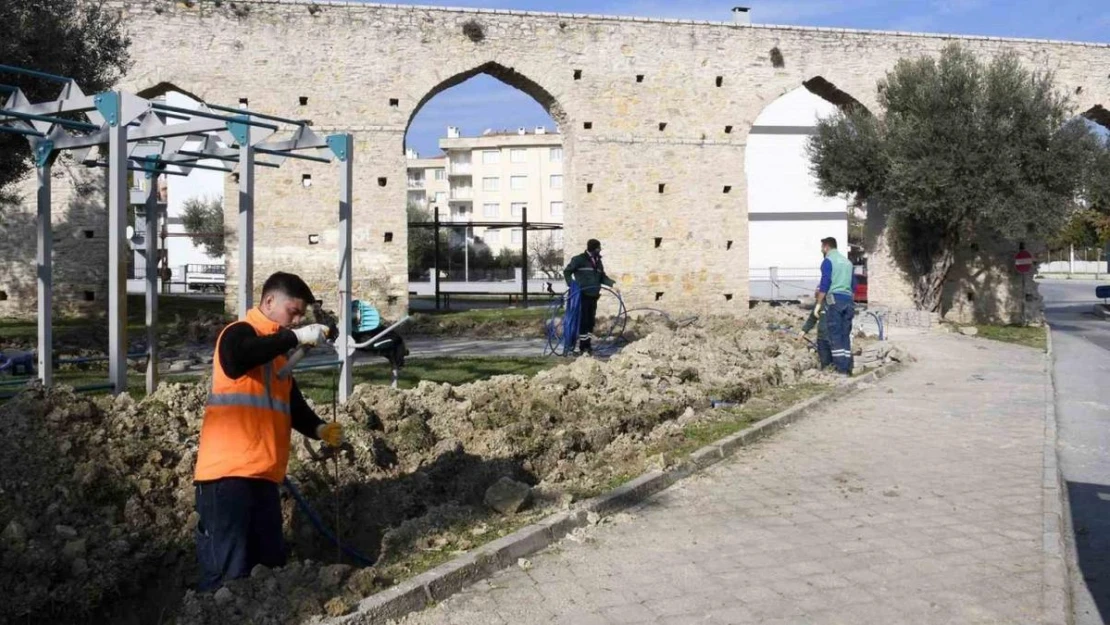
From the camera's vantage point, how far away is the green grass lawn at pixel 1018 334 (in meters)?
18.3

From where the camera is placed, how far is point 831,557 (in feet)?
16.4

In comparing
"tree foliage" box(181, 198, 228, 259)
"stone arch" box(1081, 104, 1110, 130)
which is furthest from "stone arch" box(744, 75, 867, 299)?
"tree foliage" box(181, 198, 228, 259)

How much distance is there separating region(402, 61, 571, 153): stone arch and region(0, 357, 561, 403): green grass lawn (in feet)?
27.5

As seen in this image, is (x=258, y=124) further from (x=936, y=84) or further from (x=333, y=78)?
(x=936, y=84)

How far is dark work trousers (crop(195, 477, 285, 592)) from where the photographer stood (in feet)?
13.2

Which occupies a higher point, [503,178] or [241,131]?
[503,178]

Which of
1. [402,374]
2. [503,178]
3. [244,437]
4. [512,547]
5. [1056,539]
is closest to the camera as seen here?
[244,437]

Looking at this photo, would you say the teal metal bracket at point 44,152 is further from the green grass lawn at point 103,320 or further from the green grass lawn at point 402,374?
the green grass lawn at point 103,320

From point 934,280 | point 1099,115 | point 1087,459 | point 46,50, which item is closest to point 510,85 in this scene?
point 934,280

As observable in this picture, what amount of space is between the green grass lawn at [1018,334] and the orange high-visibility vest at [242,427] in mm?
16043

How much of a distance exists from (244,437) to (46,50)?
9.62 m

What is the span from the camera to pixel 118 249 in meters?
6.96

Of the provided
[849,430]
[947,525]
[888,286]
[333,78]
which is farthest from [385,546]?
[888,286]

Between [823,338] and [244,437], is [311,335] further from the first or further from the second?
[823,338]
